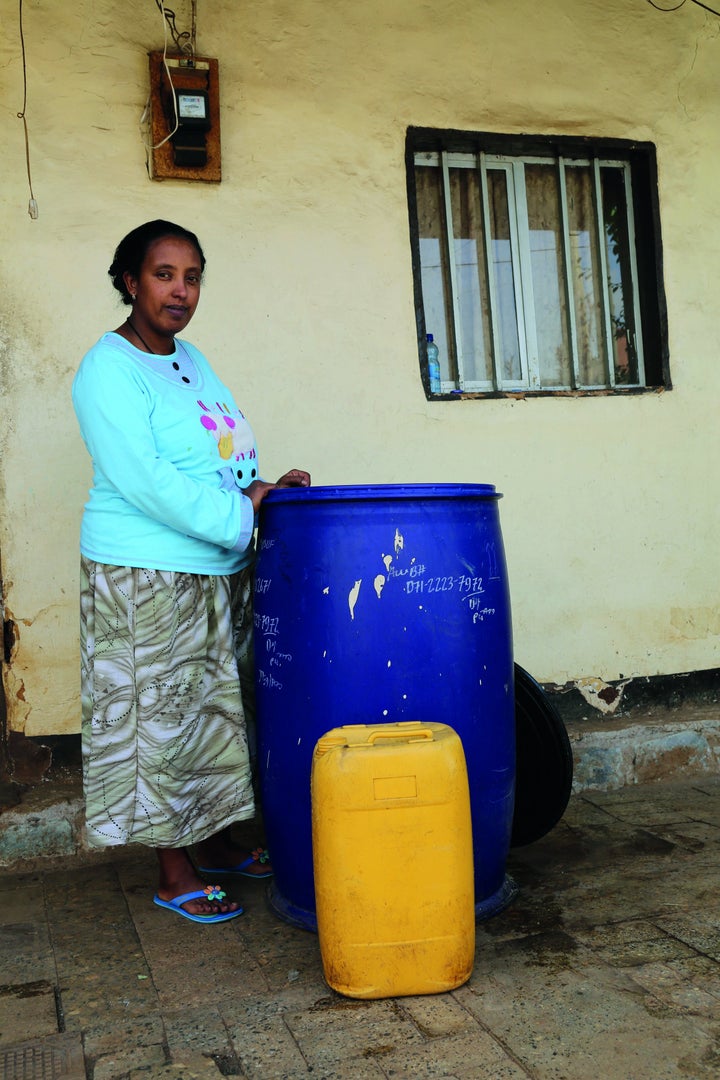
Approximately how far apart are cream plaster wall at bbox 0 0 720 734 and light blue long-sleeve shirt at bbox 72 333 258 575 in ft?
2.36

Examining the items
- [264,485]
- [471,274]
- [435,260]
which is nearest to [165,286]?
[264,485]

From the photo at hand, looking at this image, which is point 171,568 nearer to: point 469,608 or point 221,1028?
point 469,608

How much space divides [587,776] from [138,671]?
1874 mm

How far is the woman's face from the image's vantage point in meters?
2.62

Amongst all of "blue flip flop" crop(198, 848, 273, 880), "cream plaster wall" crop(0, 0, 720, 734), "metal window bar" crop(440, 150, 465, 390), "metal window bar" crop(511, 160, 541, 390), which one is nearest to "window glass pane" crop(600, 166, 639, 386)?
"cream plaster wall" crop(0, 0, 720, 734)

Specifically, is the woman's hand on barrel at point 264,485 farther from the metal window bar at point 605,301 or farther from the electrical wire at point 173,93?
the metal window bar at point 605,301

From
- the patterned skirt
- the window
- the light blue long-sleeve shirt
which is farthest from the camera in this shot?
the window

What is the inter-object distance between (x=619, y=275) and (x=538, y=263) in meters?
0.36

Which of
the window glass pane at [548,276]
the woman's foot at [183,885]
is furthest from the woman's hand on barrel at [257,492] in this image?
the window glass pane at [548,276]

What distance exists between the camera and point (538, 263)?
398 centimetres

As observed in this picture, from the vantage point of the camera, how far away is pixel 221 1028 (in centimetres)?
209

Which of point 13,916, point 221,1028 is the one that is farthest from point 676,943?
point 13,916

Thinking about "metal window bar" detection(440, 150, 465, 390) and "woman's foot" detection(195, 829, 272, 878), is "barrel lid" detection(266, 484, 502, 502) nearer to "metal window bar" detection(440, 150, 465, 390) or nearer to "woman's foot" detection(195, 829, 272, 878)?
"woman's foot" detection(195, 829, 272, 878)

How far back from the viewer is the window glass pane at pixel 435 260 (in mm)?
3816
